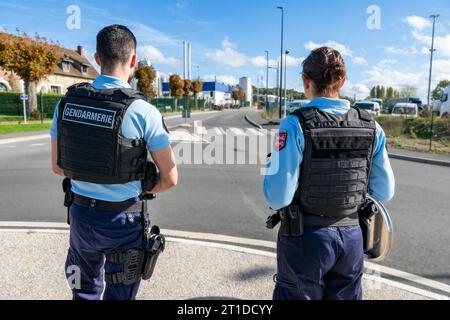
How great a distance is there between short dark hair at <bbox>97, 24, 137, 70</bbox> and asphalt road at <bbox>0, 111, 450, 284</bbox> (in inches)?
122

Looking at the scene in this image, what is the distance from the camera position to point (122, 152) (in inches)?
79.4

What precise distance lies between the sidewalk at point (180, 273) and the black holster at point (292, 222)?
1.29 m

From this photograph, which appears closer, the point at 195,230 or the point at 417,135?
the point at 195,230

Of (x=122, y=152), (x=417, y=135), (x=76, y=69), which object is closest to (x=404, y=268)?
(x=122, y=152)

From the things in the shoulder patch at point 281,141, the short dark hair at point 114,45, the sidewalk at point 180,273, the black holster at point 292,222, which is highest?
the short dark hair at point 114,45

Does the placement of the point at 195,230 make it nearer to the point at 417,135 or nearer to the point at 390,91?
the point at 417,135

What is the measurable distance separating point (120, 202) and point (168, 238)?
2337 mm

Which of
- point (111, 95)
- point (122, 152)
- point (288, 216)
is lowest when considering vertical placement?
point (288, 216)

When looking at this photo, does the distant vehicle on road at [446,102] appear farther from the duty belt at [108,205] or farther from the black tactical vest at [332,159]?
the duty belt at [108,205]

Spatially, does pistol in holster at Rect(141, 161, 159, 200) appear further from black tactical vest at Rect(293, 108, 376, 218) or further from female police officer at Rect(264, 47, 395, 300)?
black tactical vest at Rect(293, 108, 376, 218)

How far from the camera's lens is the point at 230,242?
171 inches

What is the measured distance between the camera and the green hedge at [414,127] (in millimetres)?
17531

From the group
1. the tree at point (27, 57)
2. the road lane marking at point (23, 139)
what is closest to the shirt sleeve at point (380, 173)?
the road lane marking at point (23, 139)
